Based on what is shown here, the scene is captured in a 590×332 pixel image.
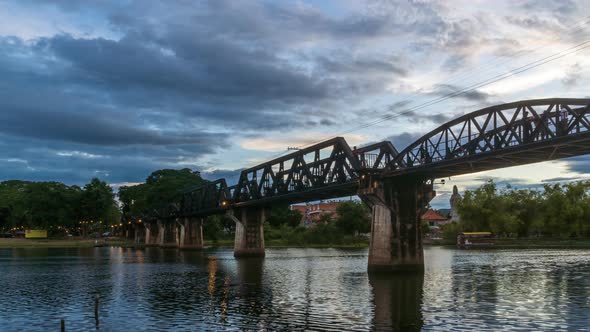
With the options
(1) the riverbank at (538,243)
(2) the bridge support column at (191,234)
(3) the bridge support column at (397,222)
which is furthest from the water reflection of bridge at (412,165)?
(1) the riverbank at (538,243)

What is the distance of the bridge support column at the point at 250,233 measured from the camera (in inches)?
4808

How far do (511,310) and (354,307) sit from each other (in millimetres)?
11079

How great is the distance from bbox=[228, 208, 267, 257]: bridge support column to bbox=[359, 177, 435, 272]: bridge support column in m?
56.1

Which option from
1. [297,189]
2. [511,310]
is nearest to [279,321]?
[511,310]

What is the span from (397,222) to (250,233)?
201ft

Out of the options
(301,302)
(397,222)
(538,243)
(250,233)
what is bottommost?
(538,243)

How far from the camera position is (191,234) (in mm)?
174750

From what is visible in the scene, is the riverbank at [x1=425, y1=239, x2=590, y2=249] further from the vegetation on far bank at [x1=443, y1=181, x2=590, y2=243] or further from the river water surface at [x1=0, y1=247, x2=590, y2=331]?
the river water surface at [x1=0, y1=247, x2=590, y2=331]

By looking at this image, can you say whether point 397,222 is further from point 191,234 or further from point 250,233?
point 191,234

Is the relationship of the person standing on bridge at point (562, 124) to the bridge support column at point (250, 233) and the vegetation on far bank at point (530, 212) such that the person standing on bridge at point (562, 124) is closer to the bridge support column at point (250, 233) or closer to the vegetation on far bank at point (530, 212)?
the bridge support column at point (250, 233)

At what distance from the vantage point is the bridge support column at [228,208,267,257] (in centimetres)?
12212

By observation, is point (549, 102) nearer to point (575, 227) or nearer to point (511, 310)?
point (511, 310)

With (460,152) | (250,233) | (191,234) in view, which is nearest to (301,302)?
(460,152)

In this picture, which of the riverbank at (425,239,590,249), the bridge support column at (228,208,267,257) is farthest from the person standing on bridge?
the riverbank at (425,239,590,249)
